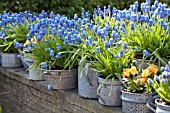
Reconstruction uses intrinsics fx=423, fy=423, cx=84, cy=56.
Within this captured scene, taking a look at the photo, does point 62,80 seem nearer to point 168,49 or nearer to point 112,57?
point 112,57

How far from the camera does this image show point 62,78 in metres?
3.21

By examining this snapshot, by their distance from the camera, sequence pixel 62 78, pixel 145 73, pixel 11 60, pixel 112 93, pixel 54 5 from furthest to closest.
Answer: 1. pixel 54 5
2. pixel 11 60
3. pixel 62 78
4. pixel 112 93
5. pixel 145 73

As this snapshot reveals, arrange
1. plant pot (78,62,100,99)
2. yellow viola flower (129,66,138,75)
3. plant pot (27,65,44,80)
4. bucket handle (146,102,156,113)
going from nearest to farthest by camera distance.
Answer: bucket handle (146,102,156,113) < yellow viola flower (129,66,138,75) < plant pot (78,62,100,99) < plant pot (27,65,44,80)

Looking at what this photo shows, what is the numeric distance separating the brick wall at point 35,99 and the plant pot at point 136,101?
0.12m

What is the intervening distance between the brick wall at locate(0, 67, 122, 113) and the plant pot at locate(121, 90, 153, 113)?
0.12m

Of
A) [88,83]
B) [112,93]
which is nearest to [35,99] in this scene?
[88,83]

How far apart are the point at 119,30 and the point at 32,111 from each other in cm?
115

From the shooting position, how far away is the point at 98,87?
2.78m

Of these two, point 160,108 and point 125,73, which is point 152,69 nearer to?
point 125,73

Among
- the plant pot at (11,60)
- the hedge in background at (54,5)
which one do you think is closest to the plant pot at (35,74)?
the plant pot at (11,60)

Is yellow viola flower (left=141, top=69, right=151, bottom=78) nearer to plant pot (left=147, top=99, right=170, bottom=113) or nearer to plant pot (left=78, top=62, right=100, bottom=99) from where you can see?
plant pot (left=147, top=99, right=170, bottom=113)

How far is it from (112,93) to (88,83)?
0.95 ft

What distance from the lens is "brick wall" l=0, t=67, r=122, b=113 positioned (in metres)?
2.97

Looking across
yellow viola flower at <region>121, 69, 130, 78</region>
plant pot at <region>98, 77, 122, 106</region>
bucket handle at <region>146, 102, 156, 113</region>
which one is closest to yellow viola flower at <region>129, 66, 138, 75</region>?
Answer: yellow viola flower at <region>121, 69, 130, 78</region>
